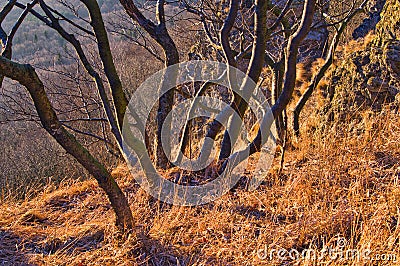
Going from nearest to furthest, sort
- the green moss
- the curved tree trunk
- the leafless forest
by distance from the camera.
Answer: the curved tree trunk, the leafless forest, the green moss

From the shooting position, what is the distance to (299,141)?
3.86 metres

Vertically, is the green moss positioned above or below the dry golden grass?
above

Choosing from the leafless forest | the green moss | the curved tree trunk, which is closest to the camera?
the curved tree trunk

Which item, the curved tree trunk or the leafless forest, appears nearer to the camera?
the curved tree trunk

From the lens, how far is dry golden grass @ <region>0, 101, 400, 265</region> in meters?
2.22

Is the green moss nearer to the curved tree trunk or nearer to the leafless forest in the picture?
the leafless forest

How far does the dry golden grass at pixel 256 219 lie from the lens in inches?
87.6

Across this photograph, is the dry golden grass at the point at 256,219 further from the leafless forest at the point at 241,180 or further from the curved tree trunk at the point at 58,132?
the curved tree trunk at the point at 58,132

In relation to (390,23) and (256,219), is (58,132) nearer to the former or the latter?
(256,219)

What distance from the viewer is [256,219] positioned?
261 centimetres

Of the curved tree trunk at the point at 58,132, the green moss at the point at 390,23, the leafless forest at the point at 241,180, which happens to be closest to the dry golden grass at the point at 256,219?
the leafless forest at the point at 241,180

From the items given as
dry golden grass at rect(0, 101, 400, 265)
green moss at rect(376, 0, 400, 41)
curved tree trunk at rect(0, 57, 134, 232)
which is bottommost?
dry golden grass at rect(0, 101, 400, 265)

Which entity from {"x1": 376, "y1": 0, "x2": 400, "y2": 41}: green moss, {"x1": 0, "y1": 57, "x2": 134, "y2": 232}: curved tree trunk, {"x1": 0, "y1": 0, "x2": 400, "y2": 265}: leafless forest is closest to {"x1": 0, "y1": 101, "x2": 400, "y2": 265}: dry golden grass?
{"x1": 0, "y1": 0, "x2": 400, "y2": 265}: leafless forest

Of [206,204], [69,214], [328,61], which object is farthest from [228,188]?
[328,61]
